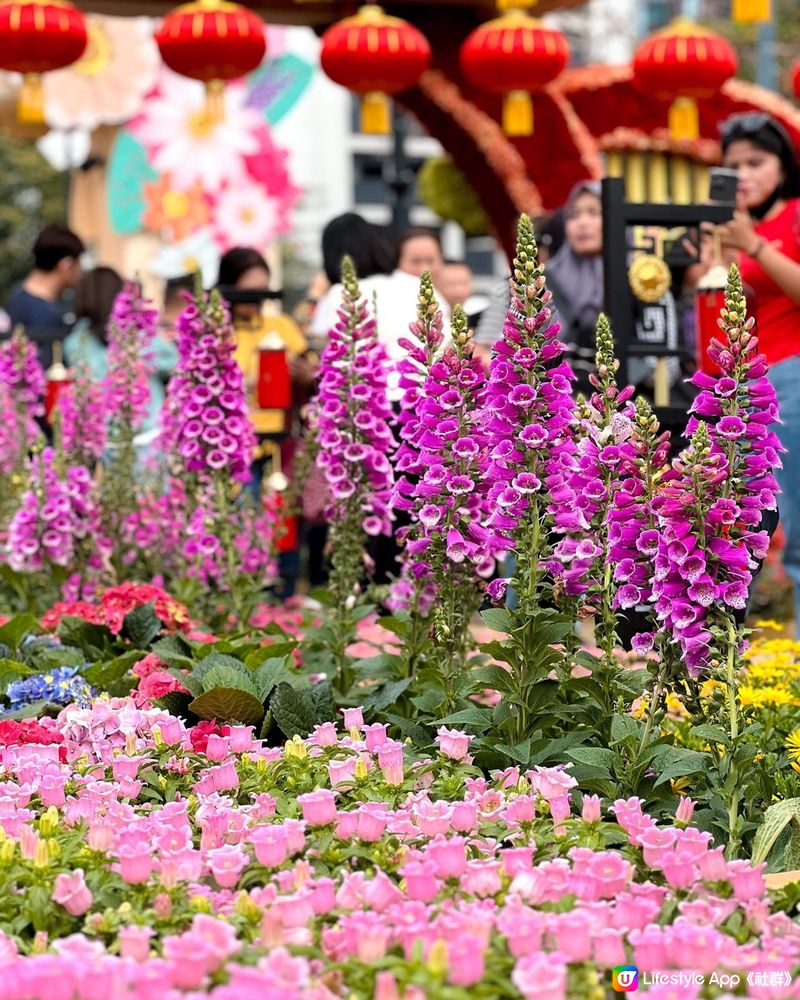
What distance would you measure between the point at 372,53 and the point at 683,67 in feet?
5.13

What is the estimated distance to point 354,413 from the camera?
4805 mm

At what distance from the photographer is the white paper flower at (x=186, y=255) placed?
1554cm

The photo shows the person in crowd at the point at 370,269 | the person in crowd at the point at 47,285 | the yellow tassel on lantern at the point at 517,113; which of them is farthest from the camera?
the yellow tassel on lantern at the point at 517,113

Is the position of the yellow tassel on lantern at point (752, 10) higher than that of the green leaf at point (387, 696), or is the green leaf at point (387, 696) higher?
the yellow tassel on lantern at point (752, 10)

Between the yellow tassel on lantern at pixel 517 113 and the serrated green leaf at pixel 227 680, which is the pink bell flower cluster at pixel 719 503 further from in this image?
the yellow tassel on lantern at pixel 517 113

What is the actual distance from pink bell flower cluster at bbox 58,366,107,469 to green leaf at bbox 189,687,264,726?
231 cm

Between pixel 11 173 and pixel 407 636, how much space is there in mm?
27939

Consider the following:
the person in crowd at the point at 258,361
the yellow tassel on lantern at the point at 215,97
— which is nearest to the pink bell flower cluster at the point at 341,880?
the person in crowd at the point at 258,361

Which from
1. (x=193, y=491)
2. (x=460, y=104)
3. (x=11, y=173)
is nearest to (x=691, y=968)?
(x=193, y=491)

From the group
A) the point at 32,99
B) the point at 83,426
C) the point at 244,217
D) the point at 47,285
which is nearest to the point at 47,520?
the point at 83,426

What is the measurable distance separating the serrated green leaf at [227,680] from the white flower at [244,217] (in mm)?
12192

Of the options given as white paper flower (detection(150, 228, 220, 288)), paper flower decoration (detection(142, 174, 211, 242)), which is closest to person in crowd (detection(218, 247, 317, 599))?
white paper flower (detection(150, 228, 220, 288))

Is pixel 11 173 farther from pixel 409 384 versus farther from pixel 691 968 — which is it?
pixel 691 968

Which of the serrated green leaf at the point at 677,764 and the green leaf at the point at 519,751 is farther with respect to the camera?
the green leaf at the point at 519,751
